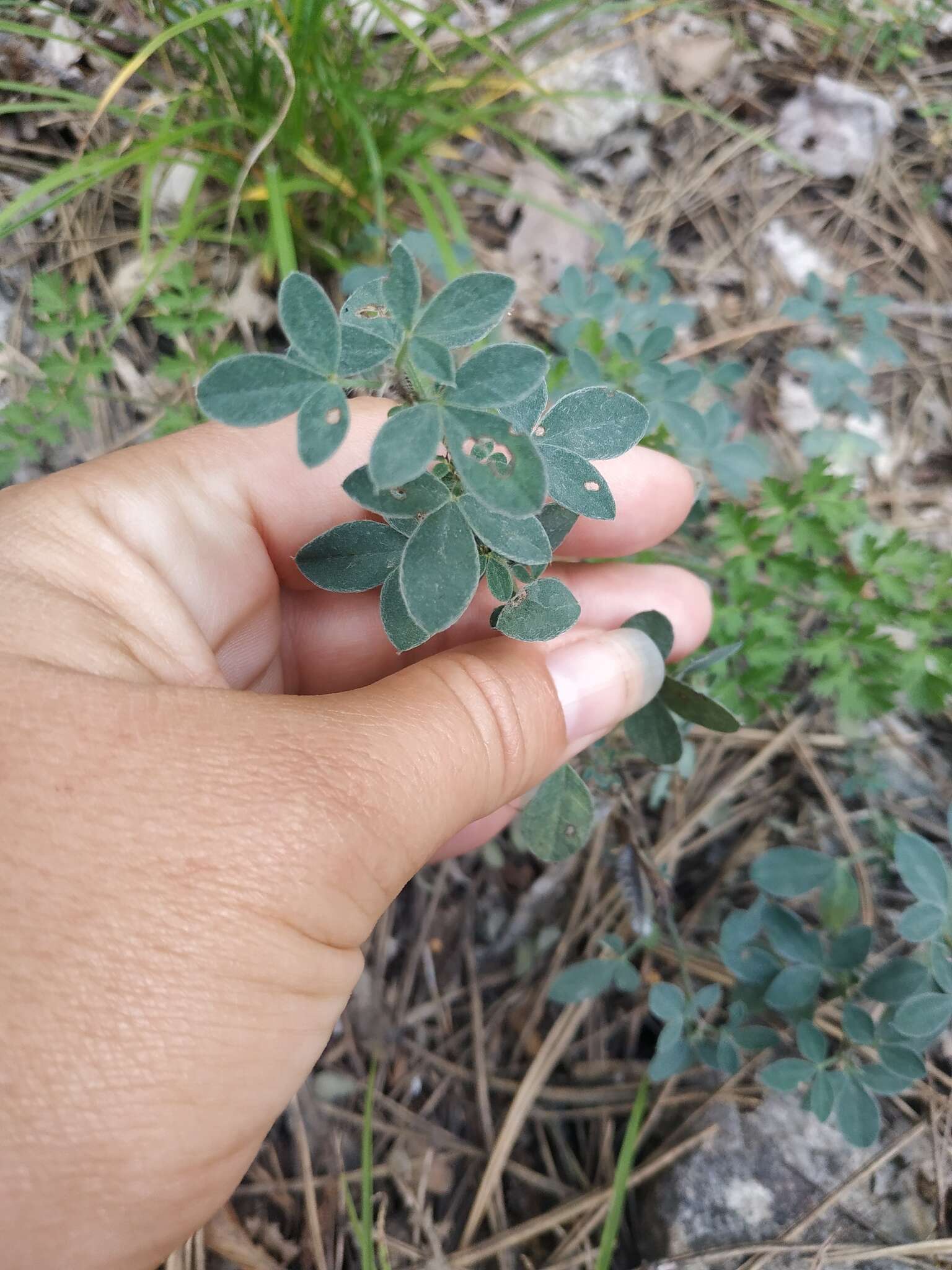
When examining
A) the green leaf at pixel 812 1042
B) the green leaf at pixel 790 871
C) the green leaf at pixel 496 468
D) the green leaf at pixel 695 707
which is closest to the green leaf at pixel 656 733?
the green leaf at pixel 695 707

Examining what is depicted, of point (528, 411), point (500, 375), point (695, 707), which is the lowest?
point (695, 707)

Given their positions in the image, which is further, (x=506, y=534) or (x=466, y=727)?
(x=466, y=727)

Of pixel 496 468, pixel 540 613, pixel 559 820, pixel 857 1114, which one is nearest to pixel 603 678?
pixel 559 820

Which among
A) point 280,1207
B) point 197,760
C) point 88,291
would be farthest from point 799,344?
point 280,1207

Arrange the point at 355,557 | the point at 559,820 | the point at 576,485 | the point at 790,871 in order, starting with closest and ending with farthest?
the point at 576,485
the point at 355,557
the point at 559,820
the point at 790,871

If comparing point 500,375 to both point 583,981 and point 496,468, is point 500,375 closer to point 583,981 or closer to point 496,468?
point 496,468

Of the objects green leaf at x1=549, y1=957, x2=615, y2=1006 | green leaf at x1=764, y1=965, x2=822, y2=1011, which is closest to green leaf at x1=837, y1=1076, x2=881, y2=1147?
green leaf at x1=764, y1=965, x2=822, y2=1011

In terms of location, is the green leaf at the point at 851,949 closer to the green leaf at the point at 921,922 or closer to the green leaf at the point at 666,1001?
the green leaf at the point at 921,922

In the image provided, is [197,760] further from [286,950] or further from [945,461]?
[945,461]

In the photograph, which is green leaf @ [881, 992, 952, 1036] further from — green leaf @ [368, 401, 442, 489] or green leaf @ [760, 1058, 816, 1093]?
green leaf @ [368, 401, 442, 489]
